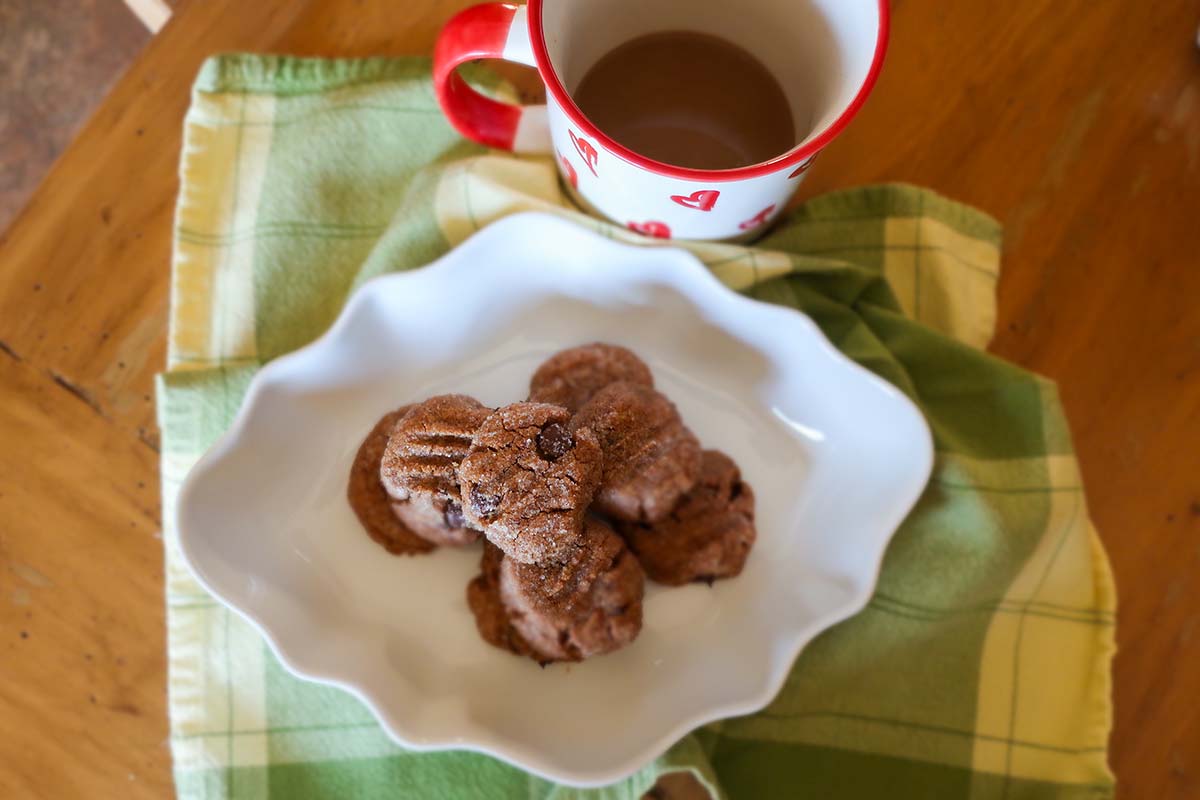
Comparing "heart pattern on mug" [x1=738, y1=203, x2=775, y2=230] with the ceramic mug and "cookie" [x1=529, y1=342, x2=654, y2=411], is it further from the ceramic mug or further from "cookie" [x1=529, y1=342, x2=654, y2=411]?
"cookie" [x1=529, y1=342, x2=654, y2=411]

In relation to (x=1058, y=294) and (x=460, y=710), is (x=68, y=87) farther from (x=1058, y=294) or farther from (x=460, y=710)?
(x=1058, y=294)

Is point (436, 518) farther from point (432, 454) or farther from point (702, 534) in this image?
point (702, 534)

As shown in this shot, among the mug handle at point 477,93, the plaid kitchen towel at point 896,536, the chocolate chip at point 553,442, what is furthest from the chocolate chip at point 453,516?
the mug handle at point 477,93

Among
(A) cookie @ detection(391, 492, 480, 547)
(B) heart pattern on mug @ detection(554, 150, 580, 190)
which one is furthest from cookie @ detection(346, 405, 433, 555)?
(B) heart pattern on mug @ detection(554, 150, 580, 190)

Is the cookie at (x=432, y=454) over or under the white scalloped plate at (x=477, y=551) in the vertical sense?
over

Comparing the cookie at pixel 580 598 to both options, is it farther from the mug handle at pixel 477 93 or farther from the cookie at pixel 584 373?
the mug handle at pixel 477 93
